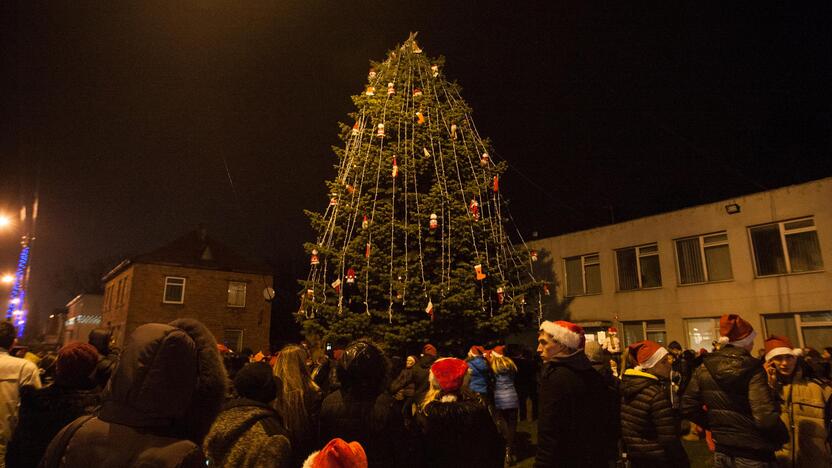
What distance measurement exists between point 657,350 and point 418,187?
10.6 m

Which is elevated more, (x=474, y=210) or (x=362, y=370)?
(x=474, y=210)

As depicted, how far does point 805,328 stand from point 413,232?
14.2 metres

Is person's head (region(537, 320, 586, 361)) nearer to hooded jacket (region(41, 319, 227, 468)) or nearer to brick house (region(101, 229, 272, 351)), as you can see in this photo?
hooded jacket (region(41, 319, 227, 468))

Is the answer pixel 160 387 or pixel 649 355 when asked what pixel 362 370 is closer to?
pixel 160 387

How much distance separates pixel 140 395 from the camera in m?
1.84

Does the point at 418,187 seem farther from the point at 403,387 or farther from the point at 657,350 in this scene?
the point at 657,350

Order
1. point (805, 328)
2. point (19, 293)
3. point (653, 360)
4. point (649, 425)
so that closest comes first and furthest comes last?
point (649, 425) → point (653, 360) → point (805, 328) → point (19, 293)

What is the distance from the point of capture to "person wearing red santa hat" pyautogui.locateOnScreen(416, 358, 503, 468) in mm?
3488

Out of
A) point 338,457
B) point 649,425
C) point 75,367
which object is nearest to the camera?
point 338,457

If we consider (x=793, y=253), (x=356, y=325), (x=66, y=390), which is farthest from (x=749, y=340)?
(x=793, y=253)

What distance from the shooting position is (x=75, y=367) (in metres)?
4.09

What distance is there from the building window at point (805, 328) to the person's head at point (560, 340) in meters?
17.4

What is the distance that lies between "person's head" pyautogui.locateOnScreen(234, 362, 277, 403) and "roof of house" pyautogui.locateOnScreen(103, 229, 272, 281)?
32.9 meters

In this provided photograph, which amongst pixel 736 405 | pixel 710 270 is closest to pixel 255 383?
pixel 736 405
